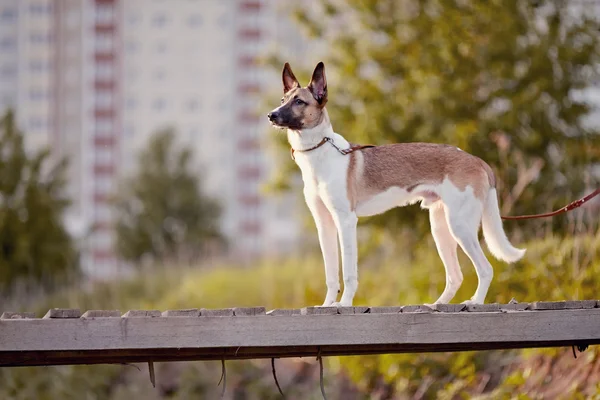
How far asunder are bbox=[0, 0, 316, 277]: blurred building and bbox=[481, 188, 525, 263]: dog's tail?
6771 cm

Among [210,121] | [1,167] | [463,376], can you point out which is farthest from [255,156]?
[463,376]

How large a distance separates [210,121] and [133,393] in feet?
218

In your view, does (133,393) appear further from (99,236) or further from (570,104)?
(99,236)

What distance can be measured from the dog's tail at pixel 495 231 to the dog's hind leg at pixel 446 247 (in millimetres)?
251

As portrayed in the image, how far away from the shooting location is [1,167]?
2112cm

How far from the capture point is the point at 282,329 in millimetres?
5941

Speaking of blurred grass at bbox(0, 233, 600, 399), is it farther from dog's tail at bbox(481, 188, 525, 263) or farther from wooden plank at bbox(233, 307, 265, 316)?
wooden plank at bbox(233, 307, 265, 316)

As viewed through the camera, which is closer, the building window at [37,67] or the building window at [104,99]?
the building window at [104,99]

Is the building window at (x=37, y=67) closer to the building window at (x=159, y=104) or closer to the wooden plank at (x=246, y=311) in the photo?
the building window at (x=159, y=104)

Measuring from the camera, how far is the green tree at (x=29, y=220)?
20562mm

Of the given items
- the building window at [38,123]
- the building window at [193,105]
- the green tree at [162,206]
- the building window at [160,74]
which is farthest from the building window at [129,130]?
the green tree at [162,206]

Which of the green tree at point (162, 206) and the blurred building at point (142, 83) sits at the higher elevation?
the blurred building at point (142, 83)

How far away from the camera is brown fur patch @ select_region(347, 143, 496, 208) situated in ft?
21.7

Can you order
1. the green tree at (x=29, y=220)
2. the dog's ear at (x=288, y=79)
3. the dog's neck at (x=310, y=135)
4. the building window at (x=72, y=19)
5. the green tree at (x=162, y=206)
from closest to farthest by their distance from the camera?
1. the dog's neck at (x=310, y=135)
2. the dog's ear at (x=288, y=79)
3. the green tree at (x=29, y=220)
4. the green tree at (x=162, y=206)
5. the building window at (x=72, y=19)
